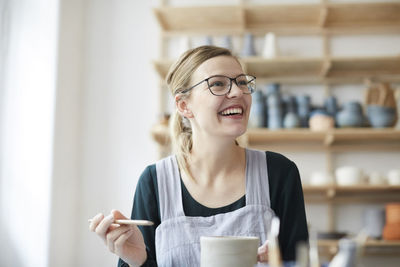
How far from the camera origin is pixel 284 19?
3.43m

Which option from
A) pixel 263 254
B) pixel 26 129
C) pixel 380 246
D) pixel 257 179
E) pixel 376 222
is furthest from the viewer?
pixel 380 246

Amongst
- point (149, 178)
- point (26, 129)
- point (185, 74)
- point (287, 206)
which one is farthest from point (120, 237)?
point (26, 129)

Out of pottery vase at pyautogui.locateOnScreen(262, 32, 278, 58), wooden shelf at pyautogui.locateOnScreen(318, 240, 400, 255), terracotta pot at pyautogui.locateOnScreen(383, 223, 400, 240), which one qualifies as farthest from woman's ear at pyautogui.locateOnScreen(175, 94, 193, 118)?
terracotta pot at pyautogui.locateOnScreen(383, 223, 400, 240)

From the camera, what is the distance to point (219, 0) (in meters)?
3.58

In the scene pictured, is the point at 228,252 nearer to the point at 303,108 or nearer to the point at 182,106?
the point at 182,106

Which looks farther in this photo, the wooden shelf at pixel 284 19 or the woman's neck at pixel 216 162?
the wooden shelf at pixel 284 19

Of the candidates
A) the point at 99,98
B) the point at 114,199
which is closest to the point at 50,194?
the point at 114,199

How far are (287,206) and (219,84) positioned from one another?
398mm

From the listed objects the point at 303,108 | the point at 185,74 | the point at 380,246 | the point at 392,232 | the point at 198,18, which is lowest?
the point at 380,246

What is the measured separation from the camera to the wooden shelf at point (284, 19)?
10.7ft

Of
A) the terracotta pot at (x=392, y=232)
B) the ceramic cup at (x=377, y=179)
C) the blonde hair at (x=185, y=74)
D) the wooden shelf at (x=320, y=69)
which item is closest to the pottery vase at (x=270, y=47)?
the wooden shelf at (x=320, y=69)

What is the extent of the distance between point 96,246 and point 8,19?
5.24ft

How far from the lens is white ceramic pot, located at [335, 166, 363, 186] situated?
3.03 meters

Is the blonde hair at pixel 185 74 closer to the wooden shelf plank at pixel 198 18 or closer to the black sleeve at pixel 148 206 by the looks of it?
the black sleeve at pixel 148 206
